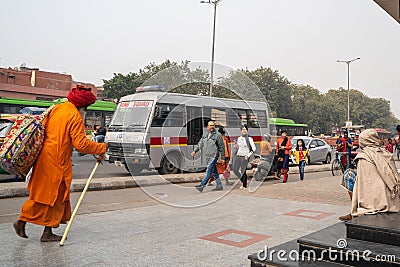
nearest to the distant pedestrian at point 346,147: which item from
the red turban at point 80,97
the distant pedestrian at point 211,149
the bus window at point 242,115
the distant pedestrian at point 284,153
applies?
the distant pedestrian at point 284,153

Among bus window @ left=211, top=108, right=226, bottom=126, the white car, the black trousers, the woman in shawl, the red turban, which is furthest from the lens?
the white car

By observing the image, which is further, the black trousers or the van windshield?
the van windshield

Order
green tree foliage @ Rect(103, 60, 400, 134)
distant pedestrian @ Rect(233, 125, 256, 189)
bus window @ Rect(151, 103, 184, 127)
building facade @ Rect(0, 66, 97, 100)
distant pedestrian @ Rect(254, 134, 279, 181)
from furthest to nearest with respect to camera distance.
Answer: building facade @ Rect(0, 66, 97, 100) < bus window @ Rect(151, 103, 184, 127) < distant pedestrian @ Rect(254, 134, 279, 181) < distant pedestrian @ Rect(233, 125, 256, 189) < green tree foliage @ Rect(103, 60, 400, 134)

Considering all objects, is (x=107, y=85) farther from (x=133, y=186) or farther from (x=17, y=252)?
(x=17, y=252)

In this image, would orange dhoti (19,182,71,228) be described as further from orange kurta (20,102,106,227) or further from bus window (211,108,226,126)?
bus window (211,108,226,126)

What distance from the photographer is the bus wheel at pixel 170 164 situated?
44.1 feet

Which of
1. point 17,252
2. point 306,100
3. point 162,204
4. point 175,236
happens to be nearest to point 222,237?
point 175,236

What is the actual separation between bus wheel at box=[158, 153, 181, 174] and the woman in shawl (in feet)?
29.3

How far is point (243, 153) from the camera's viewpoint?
11391 millimetres

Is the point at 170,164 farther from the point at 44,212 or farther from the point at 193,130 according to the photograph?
the point at 44,212

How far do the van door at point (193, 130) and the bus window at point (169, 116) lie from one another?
0.25m

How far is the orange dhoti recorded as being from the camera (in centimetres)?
486

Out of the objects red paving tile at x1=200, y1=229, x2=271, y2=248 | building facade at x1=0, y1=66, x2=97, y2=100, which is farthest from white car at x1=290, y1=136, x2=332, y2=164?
building facade at x1=0, y1=66, x2=97, y2=100

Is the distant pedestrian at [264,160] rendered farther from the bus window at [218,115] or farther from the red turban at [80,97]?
the red turban at [80,97]
